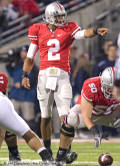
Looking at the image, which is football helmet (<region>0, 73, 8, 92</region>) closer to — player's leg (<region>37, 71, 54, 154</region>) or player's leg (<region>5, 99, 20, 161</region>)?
player's leg (<region>5, 99, 20, 161</region>)

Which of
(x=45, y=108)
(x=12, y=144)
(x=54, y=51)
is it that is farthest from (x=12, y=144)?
(x=54, y=51)

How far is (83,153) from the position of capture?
8281 millimetres

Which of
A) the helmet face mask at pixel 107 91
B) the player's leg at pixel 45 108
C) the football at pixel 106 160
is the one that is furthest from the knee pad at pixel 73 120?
the player's leg at pixel 45 108

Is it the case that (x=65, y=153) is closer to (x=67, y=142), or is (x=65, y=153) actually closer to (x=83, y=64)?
(x=67, y=142)

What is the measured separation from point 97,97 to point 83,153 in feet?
6.54

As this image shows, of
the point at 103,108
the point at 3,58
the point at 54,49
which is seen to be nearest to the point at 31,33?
the point at 54,49

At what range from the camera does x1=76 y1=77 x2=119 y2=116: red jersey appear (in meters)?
6.40

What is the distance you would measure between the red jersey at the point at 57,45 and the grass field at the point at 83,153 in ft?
3.62

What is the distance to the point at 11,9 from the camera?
12.7m

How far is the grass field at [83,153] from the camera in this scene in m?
7.03

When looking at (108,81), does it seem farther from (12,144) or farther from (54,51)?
(54,51)

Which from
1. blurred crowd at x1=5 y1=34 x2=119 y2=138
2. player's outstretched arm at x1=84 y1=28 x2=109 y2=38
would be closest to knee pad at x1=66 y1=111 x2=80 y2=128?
player's outstretched arm at x1=84 y1=28 x2=109 y2=38

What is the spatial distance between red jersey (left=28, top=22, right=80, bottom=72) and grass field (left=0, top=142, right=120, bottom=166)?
110 centimetres

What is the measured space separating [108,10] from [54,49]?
5431mm
